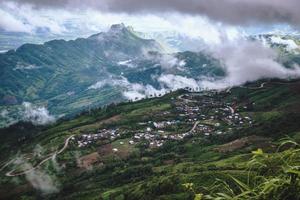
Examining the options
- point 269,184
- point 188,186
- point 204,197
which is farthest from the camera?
point 188,186

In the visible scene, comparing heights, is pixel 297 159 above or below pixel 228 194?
above

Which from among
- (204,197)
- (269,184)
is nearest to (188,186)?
(204,197)

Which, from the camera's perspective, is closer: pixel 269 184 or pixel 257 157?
pixel 269 184

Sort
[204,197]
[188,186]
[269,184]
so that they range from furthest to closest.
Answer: [188,186], [204,197], [269,184]

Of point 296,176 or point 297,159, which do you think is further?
point 297,159

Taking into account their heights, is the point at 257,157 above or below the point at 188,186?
above

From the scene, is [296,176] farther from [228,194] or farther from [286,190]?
[228,194]

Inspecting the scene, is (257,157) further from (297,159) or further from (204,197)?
(204,197)
